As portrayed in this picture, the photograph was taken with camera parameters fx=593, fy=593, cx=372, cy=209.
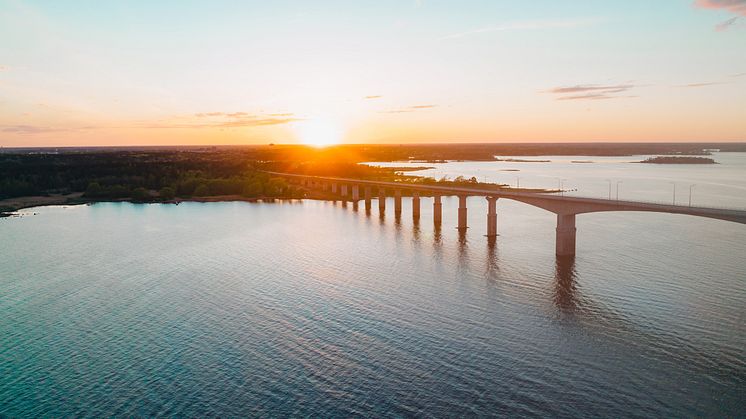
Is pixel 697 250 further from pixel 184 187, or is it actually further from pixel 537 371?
pixel 184 187

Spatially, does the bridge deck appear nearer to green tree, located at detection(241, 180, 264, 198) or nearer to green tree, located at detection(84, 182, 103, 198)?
green tree, located at detection(241, 180, 264, 198)

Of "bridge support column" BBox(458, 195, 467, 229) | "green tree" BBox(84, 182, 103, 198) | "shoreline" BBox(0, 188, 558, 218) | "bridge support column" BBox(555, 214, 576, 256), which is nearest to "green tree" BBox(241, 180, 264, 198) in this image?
"shoreline" BBox(0, 188, 558, 218)

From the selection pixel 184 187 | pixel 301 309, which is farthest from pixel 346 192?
pixel 301 309

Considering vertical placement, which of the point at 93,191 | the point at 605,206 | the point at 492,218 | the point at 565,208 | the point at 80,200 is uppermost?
the point at 605,206

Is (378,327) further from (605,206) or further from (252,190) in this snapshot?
(252,190)

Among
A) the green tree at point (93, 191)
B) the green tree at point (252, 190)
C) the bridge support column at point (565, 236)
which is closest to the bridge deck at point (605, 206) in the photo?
the bridge support column at point (565, 236)

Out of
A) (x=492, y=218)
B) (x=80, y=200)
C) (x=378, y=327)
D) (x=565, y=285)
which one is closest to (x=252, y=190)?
(x=80, y=200)
